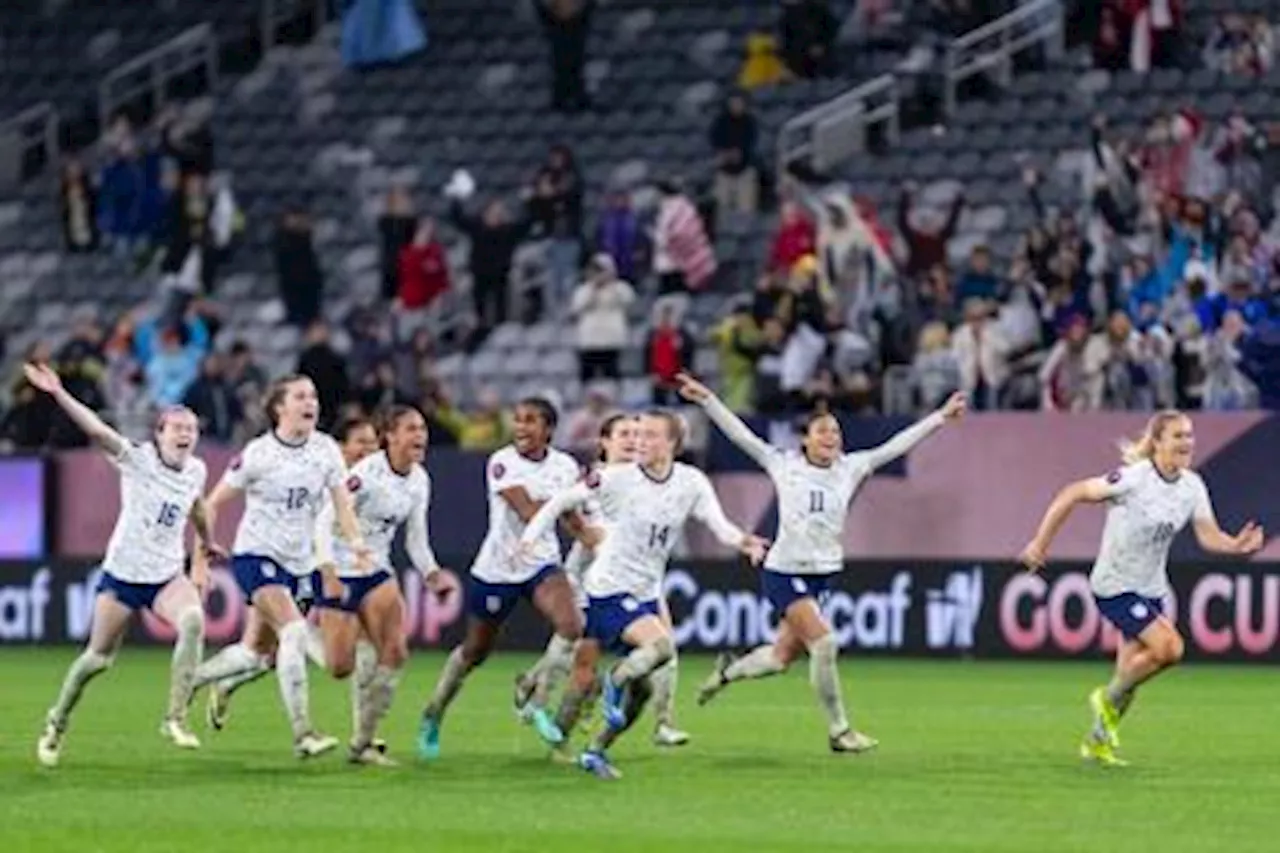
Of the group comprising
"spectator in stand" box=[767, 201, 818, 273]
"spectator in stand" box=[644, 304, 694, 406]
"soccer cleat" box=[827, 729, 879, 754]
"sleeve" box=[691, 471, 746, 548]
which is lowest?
"soccer cleat" box=[827, 729, 879, 754]

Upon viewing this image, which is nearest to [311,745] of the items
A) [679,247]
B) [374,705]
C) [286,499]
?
[374,705]

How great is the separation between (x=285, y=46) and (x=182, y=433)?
85.0ft

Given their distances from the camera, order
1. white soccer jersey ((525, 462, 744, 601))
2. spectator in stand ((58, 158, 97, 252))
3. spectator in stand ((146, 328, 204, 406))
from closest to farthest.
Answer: white soccer jersey ((525, 462, 744, 601))
spectator in stand ((146, 328, 204, 406))
spectator in stand ((58, 158, 97, 252))

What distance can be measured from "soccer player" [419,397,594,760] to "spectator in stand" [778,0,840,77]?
20126 mm

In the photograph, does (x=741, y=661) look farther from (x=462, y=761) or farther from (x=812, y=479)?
(x=462, y=761)

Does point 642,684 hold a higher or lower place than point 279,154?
lower

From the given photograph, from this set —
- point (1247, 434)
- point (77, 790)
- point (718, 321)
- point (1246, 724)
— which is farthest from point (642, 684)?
point (718, 321)

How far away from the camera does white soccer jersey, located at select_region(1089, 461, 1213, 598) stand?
25.0 metres

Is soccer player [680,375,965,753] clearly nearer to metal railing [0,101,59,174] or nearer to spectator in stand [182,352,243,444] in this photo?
spectator in stand [182,352,243,444]

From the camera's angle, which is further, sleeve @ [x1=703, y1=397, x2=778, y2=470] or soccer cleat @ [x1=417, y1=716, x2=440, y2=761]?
sleeve @ [x1=703, y1=397, x2=778, y2=470]

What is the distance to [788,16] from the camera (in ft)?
151

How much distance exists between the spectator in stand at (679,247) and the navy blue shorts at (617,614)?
1920 centimetres

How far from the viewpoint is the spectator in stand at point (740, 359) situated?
40625mm

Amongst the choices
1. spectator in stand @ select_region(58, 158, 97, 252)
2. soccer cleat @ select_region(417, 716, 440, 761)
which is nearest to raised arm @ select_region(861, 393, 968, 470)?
soccer cleat @ select_region(417, 716, 440, 761)
